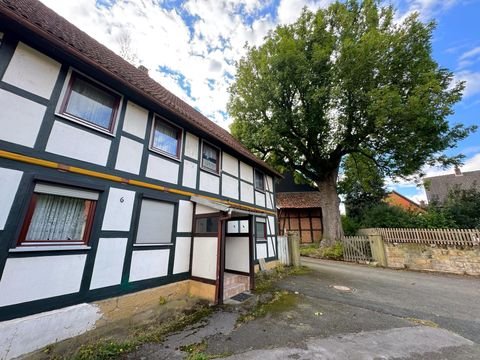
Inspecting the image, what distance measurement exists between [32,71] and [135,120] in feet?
6.28

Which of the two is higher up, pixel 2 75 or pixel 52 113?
pixel 2 75

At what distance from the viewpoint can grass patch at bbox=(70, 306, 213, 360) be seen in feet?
10.3

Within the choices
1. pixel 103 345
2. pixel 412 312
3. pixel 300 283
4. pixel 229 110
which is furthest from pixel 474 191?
pixel 103 345

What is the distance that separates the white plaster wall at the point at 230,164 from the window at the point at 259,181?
1745mm

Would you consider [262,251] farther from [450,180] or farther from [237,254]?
[450,180]

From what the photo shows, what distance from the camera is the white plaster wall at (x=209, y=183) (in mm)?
6514

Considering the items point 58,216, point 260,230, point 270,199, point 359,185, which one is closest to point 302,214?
point 359,185

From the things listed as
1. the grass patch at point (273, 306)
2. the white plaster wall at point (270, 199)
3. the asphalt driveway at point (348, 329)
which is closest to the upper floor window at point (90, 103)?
the asphalt driveway at point (348, 329)

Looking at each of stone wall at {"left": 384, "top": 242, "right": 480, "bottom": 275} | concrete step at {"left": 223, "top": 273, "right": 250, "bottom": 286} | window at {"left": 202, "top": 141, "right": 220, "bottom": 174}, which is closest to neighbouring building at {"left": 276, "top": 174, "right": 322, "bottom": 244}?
stone wall at {"left": 384, "top": 242, "right": 480, "bottom": 275}

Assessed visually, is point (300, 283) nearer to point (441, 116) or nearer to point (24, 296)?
point (24, 296)

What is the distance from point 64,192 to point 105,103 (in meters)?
2.33

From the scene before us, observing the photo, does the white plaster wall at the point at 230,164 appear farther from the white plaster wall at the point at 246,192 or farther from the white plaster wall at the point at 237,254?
the white plaster wall at the point at 237,254

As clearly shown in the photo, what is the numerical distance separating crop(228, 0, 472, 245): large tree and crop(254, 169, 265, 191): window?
3557 mm

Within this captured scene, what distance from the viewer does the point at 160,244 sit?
4.93 m
